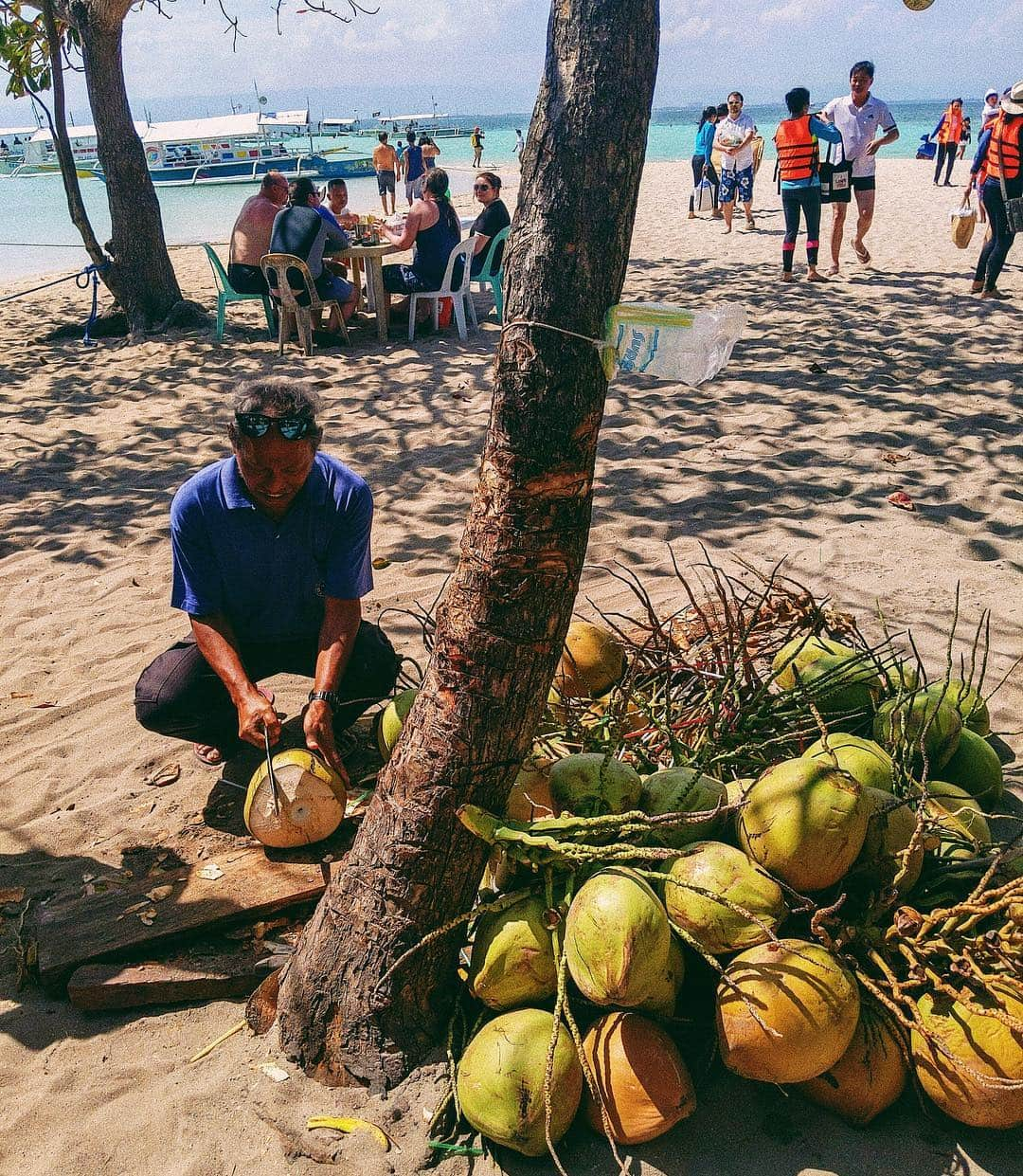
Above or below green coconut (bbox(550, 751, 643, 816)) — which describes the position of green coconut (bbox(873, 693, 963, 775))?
below

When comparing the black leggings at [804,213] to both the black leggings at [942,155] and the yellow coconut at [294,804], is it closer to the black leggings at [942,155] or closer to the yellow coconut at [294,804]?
the yellow coconut at [294,804]

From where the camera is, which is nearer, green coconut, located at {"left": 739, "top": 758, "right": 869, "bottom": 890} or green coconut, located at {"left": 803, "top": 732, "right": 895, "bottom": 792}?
green coconut, located at {"left": 739, "top": 758, "right": 869, "bottom": 890}

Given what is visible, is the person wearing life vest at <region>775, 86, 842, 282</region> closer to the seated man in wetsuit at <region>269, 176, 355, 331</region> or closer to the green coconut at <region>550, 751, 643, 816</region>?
the seated man in wetsuit at <region>269, 176, 355, 331</region>

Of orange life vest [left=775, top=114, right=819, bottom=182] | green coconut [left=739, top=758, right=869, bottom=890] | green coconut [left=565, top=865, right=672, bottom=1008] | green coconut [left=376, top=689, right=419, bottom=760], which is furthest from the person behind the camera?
orange life vest [left=775, top=114, right=819, bottom=182]

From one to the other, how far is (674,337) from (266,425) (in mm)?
1525

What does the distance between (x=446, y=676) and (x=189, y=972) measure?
1116 millimetres

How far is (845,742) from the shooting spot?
2168mm

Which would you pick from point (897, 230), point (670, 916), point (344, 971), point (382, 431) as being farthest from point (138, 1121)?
point (897, 230)

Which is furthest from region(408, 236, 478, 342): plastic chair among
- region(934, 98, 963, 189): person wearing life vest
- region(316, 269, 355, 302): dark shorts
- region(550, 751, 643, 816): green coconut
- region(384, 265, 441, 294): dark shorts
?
region(934, 98, 963, 189): person wearing life vest

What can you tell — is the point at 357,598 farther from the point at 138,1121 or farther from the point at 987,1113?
the point at 987,1113

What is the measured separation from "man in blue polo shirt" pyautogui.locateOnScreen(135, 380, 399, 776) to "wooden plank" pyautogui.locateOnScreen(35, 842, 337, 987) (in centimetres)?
33

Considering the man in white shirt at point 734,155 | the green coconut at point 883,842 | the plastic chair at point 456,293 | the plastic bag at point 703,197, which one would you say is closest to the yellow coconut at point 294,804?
the green coconut at point 883,842

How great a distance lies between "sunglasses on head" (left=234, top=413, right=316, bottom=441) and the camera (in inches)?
108

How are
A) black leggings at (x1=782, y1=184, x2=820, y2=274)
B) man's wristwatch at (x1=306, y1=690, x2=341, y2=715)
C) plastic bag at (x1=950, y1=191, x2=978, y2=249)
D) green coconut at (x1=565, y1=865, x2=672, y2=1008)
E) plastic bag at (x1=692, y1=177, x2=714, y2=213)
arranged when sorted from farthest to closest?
plastic bag at (x1=692, y1=177, x2=714, y2=213) → plastic bag at (x1=950, y1=191, x2=978, y2=249) → black leggings at (x1=782, y1=184, x2=820, y2=274) → man's wristwatch at (x1=306, y1=690, x2=341, y2=715) → green coconut at (x1=565, y1=865, x2=672, y2=1008)
